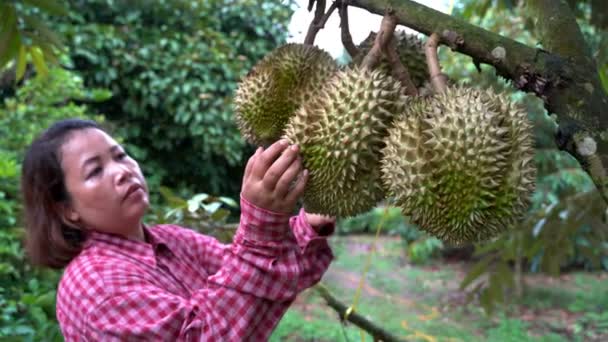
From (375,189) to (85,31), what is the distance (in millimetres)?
4077

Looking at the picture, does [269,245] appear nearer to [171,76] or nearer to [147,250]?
[147,250]

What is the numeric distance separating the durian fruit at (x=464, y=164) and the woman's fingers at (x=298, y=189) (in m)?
0.16

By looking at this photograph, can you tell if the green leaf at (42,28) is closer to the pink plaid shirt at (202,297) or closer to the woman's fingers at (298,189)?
the pink plaid shirt at (202,297)

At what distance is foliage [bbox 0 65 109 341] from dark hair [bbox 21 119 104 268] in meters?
0.50

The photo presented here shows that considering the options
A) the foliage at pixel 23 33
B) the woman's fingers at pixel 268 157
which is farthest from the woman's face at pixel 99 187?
the woman's fingers at pixel 268 157

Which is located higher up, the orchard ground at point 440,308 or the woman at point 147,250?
the woman at point 147,250

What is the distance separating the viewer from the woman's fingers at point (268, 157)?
1.10 meters

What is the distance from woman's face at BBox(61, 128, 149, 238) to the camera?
158 centimetres

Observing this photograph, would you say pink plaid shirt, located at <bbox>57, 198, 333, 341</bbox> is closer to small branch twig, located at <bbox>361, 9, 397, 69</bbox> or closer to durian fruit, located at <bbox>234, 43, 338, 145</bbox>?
durian fruit, located at <bbox>234, 43, 338, 145</bbox>

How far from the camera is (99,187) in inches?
61.9

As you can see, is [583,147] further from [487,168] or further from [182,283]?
[182,283]

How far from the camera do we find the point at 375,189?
1122 mm

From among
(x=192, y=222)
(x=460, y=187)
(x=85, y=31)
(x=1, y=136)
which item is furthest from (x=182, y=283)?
(x=85, y=31)

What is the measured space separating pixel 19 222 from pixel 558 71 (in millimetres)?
2494
